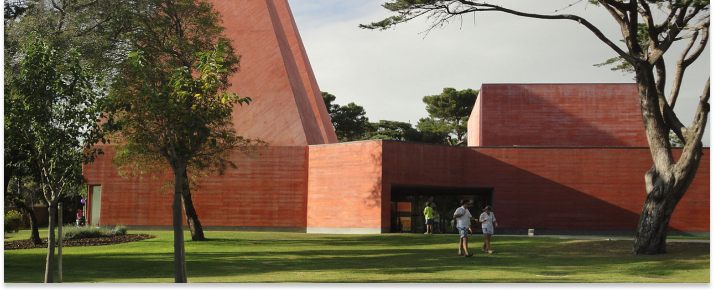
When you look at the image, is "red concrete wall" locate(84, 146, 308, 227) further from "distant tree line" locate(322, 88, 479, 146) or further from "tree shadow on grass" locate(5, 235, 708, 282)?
"distant tree line" locate(322, 88, 479, 146)

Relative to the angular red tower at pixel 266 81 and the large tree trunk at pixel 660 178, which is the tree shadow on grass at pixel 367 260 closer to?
the large tree trunk at pixel 660 178

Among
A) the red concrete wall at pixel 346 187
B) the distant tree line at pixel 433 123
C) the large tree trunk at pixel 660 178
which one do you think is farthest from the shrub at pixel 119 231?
the distant tree line at pixel 433 123

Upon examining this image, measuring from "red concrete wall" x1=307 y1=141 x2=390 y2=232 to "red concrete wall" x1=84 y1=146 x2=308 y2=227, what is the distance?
0.75 m

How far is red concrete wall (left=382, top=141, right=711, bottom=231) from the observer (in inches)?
981

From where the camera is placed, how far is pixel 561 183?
25500mm

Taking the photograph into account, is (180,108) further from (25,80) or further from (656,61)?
(656,61)

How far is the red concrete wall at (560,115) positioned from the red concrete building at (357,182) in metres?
3.66

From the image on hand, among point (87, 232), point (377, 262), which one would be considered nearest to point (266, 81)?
point (87, 232)

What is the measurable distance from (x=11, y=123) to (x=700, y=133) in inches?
561

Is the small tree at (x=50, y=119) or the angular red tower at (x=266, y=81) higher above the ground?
the angular red tower at (x=266, y=81)

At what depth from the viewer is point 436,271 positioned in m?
12.3

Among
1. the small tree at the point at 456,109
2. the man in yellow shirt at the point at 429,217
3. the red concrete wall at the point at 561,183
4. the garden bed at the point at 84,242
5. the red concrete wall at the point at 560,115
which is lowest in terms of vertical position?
the garden bed at the point at 84,242

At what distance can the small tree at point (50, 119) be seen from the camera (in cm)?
995

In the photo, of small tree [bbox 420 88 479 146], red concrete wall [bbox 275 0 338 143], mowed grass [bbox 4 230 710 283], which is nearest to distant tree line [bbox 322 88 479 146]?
small tree [bbox 420 88 479 146]
